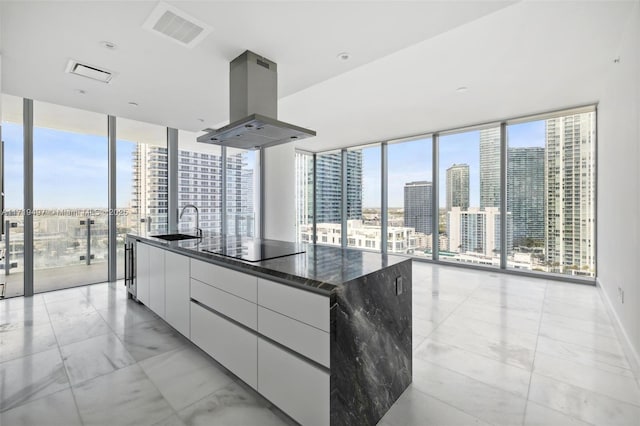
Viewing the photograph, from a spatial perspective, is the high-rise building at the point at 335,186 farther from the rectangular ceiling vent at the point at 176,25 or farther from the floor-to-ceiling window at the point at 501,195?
the rectangular ceiling vent at the point at 176,25

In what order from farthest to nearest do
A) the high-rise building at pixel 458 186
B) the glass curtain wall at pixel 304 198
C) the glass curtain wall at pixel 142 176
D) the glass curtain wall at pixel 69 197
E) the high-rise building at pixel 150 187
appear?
the glass curtain wall at pixel 304 198
the high-rise building at pixel 458 186
the high-rise building at pixel 150 187
the glass curtain wall at pixel 142 176
the glass curtain wall at pixel 69 197

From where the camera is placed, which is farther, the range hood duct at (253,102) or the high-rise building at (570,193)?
the high-rise building at (570,193)

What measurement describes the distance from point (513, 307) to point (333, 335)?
10.5 feet

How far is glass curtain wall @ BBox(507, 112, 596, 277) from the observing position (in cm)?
458

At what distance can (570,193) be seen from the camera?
4695 mm

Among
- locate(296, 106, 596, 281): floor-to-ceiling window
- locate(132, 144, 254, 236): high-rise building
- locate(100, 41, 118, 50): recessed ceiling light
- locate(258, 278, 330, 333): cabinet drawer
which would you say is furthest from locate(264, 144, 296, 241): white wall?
locate(258, 278, 330, 333): cabinet drawer

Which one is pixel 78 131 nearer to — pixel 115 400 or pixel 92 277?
pixel 92 277

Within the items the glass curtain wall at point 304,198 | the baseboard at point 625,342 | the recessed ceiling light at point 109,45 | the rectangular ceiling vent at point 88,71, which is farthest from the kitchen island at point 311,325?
the glass curtain wall at point 304,198

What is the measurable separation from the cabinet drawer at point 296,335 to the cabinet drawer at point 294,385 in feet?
0.19

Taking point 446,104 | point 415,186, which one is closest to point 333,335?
point 446,104

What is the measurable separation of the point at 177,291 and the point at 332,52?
2.54 metres

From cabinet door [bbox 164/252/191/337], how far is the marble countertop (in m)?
0.25

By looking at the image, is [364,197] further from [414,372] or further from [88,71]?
[88,71]

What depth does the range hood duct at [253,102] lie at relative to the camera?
2.58m
